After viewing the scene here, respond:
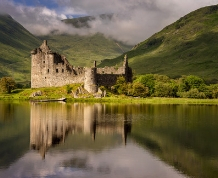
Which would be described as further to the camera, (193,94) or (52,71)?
(193,94)

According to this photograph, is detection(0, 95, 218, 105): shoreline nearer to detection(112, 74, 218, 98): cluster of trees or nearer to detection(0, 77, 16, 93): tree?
detection(112, 74, 218, 98): cluster of trees

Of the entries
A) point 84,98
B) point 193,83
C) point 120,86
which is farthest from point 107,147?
point 193,83

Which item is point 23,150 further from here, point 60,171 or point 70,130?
point 70,130

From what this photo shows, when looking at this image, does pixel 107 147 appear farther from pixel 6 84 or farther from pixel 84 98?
pixel 6 84

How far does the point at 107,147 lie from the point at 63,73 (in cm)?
6056

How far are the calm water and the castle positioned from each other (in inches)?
1461

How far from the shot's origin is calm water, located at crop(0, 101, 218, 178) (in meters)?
24.4

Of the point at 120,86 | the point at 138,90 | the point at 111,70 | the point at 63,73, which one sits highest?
the point at 111,70

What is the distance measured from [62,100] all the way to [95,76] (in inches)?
407

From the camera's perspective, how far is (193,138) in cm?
3609

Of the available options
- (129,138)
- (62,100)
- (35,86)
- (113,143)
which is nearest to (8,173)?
(113,143)

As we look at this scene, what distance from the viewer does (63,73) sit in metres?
91.2

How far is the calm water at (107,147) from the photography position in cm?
2438

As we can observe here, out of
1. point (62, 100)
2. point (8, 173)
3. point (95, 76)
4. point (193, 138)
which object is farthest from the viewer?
point (95, 76)
